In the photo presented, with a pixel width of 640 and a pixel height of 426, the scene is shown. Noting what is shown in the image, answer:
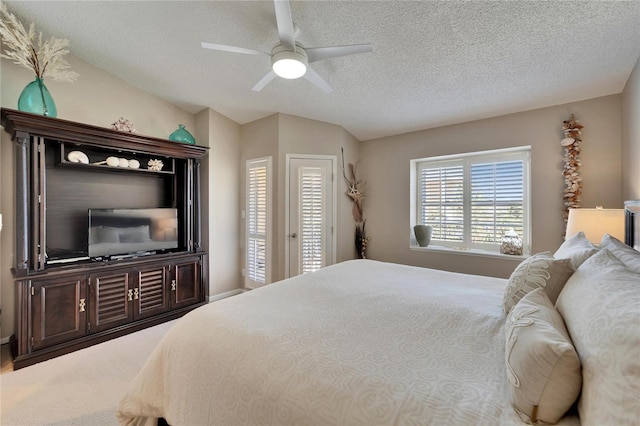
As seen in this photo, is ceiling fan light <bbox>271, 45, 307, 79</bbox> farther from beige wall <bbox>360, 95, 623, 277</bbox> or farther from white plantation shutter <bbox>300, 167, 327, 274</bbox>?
beige wall <bbox>360, 95, 623, 277</bbox>

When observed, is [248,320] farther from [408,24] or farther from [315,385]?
[408,24]

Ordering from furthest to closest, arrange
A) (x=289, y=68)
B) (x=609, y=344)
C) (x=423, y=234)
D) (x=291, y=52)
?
(x=423, y=234) → (x=289, y=68) → (x=291, y=52) → (x=609, y=344)

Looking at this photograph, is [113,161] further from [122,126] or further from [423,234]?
[423,234]

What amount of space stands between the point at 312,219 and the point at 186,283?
1.85m

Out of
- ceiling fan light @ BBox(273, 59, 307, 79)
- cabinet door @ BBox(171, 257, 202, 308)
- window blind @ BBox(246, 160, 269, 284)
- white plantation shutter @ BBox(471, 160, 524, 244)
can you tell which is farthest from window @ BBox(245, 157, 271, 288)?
white plantation shutter @ BBox(471, 160, 524, 244)

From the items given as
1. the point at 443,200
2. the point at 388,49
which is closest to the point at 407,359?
the point at 388,49

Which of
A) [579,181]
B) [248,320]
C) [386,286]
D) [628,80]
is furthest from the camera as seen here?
[579,181]

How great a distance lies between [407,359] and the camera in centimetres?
96

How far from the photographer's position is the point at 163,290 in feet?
10.5

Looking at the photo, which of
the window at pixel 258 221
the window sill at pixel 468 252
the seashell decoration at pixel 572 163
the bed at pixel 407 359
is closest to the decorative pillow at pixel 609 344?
the bed at pixel 407 359

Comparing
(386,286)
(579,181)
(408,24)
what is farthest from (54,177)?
(579,181)

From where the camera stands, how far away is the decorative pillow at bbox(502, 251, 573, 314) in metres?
1.20

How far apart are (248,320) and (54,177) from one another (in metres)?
3.14

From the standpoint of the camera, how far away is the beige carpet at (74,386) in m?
1.73
